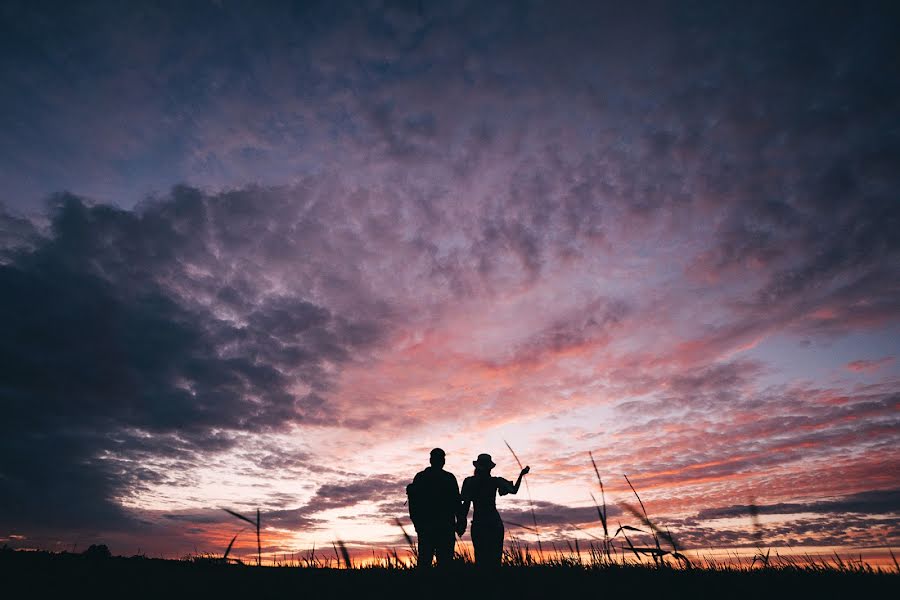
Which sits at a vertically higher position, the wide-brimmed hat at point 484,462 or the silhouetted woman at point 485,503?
the wide-brimmed hat at point 484,462

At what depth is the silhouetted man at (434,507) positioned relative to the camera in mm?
9586

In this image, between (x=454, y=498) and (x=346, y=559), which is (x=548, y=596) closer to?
(x=346, y=559)

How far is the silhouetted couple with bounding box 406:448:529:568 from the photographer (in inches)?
356

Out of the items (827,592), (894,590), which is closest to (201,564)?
(827,592)

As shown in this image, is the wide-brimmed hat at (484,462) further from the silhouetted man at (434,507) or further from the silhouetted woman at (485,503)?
the silhouetted man at (434,507)

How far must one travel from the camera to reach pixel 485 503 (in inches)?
362

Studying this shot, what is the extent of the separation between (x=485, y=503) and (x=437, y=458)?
4.31 feet

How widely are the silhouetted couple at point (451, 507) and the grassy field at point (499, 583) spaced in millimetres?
2916

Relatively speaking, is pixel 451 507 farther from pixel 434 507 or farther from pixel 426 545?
pixel 426 545

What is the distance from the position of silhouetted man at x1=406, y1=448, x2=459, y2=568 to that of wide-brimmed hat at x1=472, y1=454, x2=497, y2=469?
827 millimetres

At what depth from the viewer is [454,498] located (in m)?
9.88

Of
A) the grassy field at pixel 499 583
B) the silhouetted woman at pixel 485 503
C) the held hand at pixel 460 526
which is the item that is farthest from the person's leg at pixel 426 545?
the grassy field at pixel 499 583

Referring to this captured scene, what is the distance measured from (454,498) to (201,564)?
15.0 feet

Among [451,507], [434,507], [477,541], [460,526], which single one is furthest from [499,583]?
[460,526]
